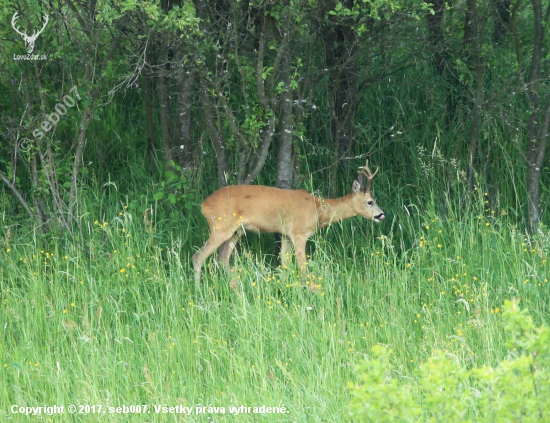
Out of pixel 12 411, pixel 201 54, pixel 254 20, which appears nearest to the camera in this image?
pixel 12 411

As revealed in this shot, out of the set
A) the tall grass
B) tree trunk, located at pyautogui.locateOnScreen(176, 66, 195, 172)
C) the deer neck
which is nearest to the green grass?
the tall grass

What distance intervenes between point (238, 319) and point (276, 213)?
192 centimetres

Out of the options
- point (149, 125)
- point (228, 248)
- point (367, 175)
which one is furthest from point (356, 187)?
point (149, 125)

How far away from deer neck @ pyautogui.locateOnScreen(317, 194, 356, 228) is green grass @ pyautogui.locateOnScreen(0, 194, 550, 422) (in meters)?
0.42

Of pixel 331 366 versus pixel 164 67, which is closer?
pixel 331 366

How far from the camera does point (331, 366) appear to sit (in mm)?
5352

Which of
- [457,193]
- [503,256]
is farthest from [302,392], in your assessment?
[457,193]

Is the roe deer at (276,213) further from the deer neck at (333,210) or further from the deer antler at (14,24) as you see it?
the deer antler at (14,24)

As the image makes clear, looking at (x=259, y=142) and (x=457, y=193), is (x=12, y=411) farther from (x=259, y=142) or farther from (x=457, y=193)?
(x=457, y=193)

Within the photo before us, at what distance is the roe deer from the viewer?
7773 millimetres

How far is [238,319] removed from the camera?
614cm

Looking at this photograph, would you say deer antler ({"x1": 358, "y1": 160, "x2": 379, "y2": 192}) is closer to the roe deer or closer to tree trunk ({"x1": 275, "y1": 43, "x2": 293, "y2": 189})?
the roe deer

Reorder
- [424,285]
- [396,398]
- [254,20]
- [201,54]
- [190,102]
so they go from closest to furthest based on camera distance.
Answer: [396,398]
[424,285]
[201,54]
[254,20]
[190,102]

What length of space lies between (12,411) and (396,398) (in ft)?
8.96
